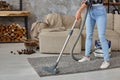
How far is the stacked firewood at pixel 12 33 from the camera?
6.89 metres

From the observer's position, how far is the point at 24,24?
23.7 ft

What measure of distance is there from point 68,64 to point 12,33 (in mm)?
2568

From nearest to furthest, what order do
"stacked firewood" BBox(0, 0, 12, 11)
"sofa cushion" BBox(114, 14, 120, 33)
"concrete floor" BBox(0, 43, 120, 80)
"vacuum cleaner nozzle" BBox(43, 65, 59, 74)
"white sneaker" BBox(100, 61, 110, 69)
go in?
1. "concrete floor" BBox(0, 43, 120, 80)
2. "vacuum cleaner nozzle" BBox(43, 65, 59, 74)
3. "white sneaker" BBox(100, 61, 110, 69)
4. "sofa cushion" BBox(114, 14, 120, 33)
5. "stacked firewood" BBox(0, 0, 12, 11)

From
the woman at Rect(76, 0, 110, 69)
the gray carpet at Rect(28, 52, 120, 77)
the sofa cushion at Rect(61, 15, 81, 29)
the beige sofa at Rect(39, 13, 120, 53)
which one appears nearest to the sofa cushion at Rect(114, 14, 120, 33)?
the beige sofa at Rect(39, 13, 120, 53)

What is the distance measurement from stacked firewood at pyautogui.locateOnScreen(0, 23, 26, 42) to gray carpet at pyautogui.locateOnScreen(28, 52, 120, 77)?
6.04 ft

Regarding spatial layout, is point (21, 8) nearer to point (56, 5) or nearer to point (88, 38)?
point (56, 5)

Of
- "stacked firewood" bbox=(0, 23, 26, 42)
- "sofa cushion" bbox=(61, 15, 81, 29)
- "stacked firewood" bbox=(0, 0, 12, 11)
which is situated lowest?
"stacked firewood" bbox=(0, 23, 26, 42)

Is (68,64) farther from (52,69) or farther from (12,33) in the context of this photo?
(12,33)

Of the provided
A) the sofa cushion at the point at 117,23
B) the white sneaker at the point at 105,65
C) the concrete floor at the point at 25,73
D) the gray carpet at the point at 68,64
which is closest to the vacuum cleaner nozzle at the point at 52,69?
the gray carpet at the point at 68,64

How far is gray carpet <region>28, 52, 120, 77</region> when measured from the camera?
4348mm

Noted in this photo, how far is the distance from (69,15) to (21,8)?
1208 millimetres

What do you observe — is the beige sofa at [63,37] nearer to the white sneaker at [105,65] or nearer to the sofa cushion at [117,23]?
the sofa cushion at [117,23]

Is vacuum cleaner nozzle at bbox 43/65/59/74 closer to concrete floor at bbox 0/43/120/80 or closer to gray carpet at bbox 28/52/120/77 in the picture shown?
gray carpet at bbox 28/52/120/77

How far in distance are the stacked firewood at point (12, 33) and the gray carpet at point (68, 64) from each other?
6.04ft
